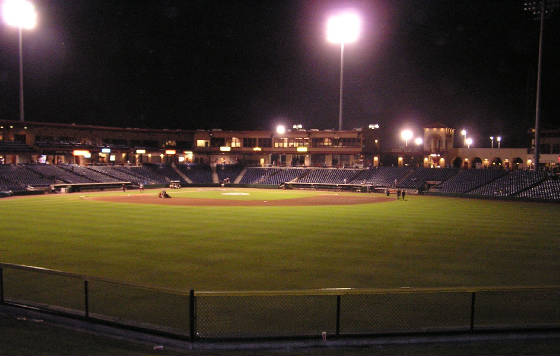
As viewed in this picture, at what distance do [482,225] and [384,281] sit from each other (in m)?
16.8

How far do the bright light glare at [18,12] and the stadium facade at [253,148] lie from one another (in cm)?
2350

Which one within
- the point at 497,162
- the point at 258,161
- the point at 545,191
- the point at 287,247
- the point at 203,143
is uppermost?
the point at 203,143

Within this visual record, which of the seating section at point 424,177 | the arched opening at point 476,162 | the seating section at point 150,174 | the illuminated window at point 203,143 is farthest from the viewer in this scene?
the illuminated window at point 203,143

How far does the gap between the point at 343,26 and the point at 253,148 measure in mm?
36382

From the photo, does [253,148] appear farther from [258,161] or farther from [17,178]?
[17,178]

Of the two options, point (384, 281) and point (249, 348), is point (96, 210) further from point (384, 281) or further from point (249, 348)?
point (249, 348)

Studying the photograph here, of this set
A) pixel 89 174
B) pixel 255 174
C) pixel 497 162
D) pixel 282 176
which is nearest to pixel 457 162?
pixel 497 162

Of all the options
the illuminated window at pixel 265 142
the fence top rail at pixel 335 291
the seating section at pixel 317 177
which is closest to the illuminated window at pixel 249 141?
the illuminated window at pixel 265 142

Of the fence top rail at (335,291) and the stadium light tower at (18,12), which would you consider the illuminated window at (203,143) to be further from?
the fence top rail at (335,291)

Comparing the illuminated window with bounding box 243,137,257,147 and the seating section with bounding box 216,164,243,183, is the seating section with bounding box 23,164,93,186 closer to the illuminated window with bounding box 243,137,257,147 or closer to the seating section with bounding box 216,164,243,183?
the seating section with bounding box 216,164,243,183

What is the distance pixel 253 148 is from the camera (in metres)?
87.7

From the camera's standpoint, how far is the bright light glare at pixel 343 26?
56312 millimetres

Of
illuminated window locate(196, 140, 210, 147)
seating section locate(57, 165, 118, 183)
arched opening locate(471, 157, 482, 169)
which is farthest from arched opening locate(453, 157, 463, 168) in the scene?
seating section locate(57, 165, 118, 183)

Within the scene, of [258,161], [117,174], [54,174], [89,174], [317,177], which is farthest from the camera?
[258,161]
